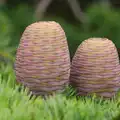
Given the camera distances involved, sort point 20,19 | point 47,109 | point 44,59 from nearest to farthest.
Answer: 1. point 47,109
2. point 44,59
3. point 20,19

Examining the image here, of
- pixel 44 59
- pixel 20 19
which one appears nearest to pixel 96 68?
pixel 44 59

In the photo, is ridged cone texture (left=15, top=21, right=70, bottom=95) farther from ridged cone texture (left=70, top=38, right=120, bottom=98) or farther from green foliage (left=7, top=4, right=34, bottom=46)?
green foliage (left=7, top=4, right=34, bottom=46)

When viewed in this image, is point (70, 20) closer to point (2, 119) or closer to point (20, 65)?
point (20, 65)

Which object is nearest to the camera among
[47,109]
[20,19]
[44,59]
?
[47,109]

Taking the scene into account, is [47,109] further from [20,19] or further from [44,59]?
[20,19]

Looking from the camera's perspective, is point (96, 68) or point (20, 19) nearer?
point (96, 68)

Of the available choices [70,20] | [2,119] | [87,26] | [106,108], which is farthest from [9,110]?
[70,20]
